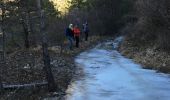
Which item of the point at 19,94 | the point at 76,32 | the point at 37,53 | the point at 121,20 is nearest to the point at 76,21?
the point at 121,20

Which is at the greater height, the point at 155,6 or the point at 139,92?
the point at 155,6

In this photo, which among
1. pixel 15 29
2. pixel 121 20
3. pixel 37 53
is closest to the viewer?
pixel 37 53

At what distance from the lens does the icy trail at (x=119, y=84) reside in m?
16.4

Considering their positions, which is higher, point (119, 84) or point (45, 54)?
point (45, 54)

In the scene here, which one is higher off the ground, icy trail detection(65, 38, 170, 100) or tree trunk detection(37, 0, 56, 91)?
tree trunk detection(37, 0, 56, 91)

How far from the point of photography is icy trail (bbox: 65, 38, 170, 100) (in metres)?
16.4

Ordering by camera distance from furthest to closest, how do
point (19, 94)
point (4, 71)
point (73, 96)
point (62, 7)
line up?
point (62, 7) < point (4, 71) < point (19, 94) < point (73, 96)

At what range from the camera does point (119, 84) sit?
62.1ft

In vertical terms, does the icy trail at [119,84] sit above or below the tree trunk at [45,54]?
below

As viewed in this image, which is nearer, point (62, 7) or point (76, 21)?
point (76, 21)

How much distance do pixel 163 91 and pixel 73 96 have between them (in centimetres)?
307

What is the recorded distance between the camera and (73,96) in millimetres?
16422

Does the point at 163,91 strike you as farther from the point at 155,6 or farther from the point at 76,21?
the point at 76,21

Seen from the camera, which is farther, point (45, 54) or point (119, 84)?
point (119, 84)
